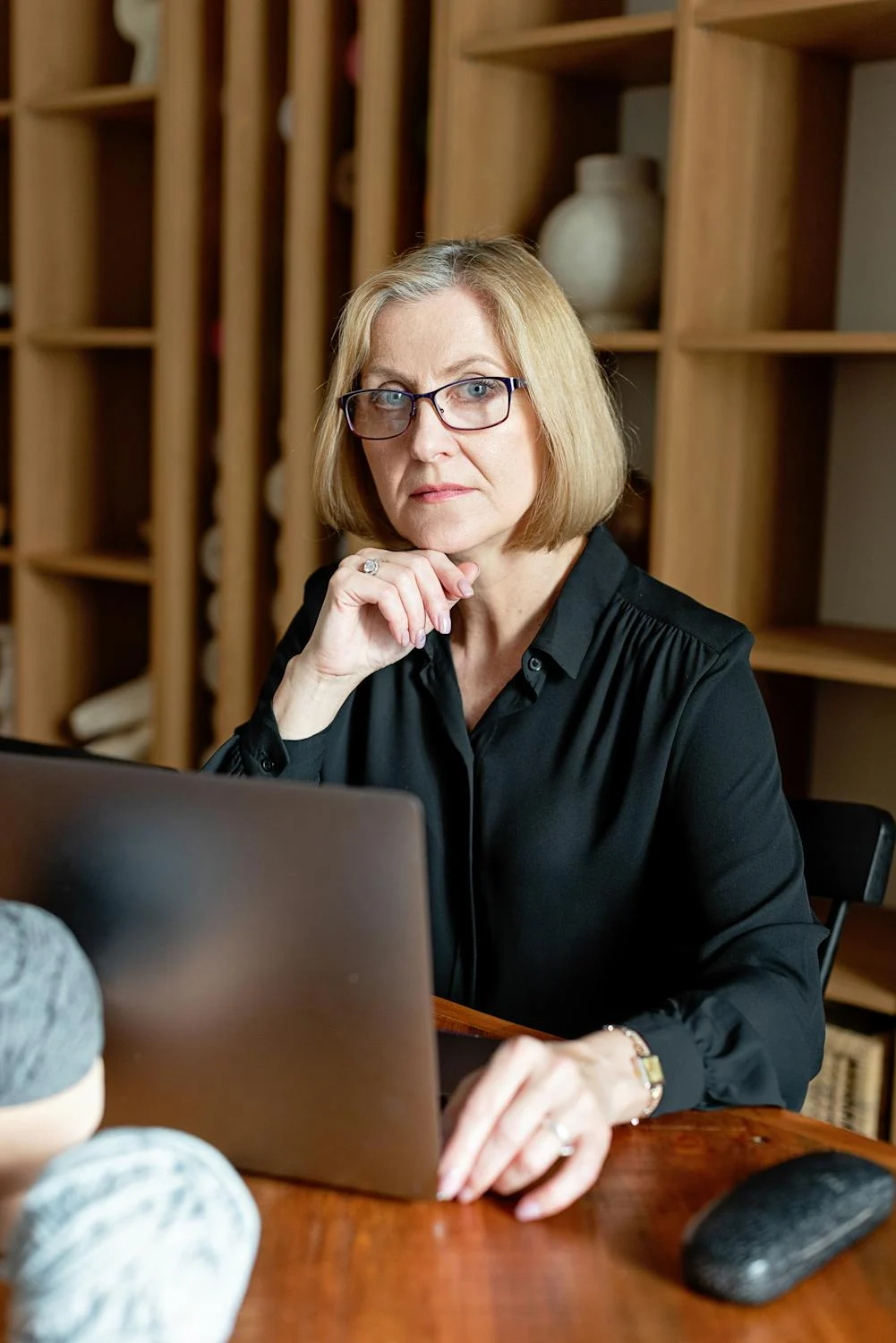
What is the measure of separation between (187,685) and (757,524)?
4.02ft

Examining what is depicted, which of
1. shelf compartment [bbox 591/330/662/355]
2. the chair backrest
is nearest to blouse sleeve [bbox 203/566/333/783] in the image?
the chair backrest

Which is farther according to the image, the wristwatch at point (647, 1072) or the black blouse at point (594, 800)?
the black blouse at point (594, 800)

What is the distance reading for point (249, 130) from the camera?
9.30 feet

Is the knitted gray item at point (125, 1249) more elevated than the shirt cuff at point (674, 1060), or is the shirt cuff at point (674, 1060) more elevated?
the knitted gray item at point (125, 1249)

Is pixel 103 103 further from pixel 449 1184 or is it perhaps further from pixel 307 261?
pixel 449 1184

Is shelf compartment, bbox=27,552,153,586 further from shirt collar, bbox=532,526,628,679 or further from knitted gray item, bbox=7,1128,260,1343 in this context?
knitted gray item, bbox=7,1128,260,1343

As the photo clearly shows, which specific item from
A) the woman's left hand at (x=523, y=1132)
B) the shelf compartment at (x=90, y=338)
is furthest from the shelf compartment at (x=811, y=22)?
the woman's left hand at (x=523, y=1132)

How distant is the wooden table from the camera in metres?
0.80

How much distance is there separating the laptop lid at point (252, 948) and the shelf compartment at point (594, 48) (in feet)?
5.88

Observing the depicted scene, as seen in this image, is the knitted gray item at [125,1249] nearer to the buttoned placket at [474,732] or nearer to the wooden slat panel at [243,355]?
the buttoned placket at [474,732]

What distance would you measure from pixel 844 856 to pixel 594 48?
4.69 feet

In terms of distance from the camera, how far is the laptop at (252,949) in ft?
2.66

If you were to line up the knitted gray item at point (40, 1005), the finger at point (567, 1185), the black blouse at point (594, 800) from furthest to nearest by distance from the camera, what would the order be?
the black blouse at point (594, 800) → the finger at point (567, 1185) → the knitted gray item at point (40, 1005)

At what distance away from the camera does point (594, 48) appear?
2395 millimetres
